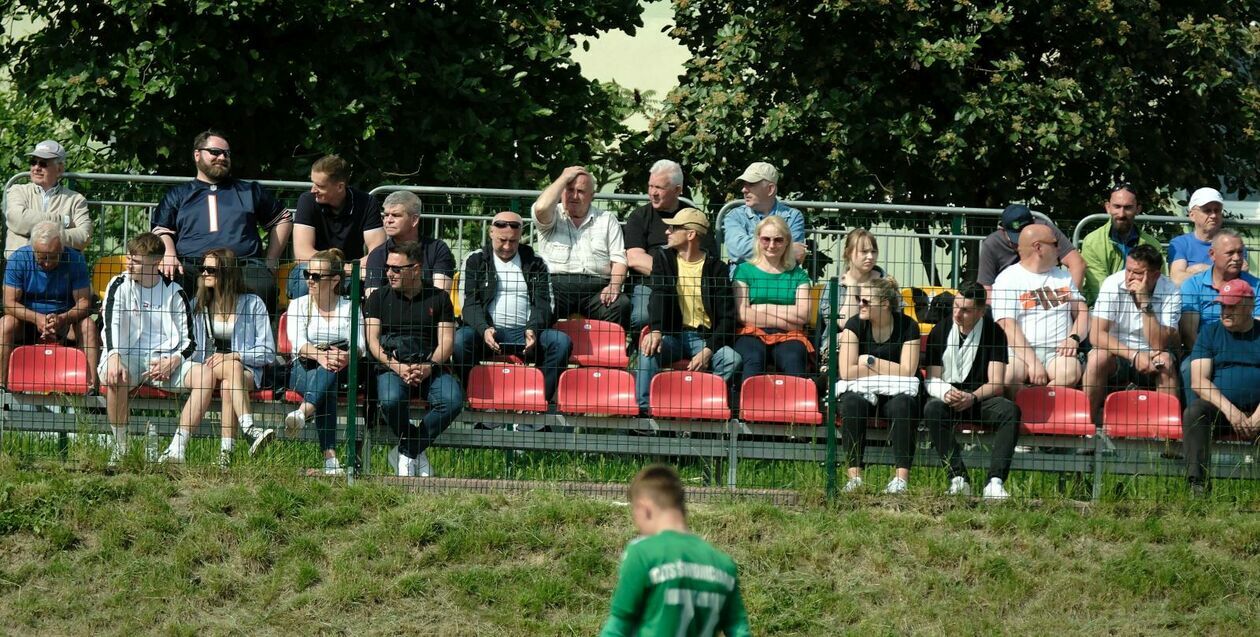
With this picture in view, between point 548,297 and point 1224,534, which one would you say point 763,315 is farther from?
point 1224,534

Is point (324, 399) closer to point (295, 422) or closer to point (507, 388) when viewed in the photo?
point (295, 422)

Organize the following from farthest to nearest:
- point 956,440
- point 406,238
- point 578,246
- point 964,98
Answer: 1. point 964,98
2. point 578,246
3. point 406,238
4. point 956,440

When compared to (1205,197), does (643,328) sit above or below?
below

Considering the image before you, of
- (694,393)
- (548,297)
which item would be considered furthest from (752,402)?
(548,297)

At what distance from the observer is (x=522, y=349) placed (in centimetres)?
1095

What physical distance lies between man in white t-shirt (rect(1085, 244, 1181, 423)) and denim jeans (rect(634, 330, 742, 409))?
2.22 m

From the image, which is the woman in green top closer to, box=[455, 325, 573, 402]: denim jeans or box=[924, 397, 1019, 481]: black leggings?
box=[924, 397, 1019, 481]: black leggings

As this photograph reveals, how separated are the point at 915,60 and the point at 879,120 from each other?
0.62 metres

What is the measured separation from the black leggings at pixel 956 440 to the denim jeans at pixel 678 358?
4.09 ft

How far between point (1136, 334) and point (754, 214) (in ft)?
9.34

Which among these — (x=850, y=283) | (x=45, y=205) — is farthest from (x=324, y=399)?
(x=850, y=283)

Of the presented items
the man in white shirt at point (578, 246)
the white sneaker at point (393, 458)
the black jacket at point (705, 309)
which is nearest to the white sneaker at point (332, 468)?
the white sneaker at point (393, 458)

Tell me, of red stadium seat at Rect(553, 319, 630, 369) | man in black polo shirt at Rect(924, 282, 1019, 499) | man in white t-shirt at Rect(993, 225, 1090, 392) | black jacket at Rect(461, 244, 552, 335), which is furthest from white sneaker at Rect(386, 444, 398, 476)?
man in white t-shirt at Rect(993, 225, 1090, 392)

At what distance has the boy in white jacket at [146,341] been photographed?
10.7m
